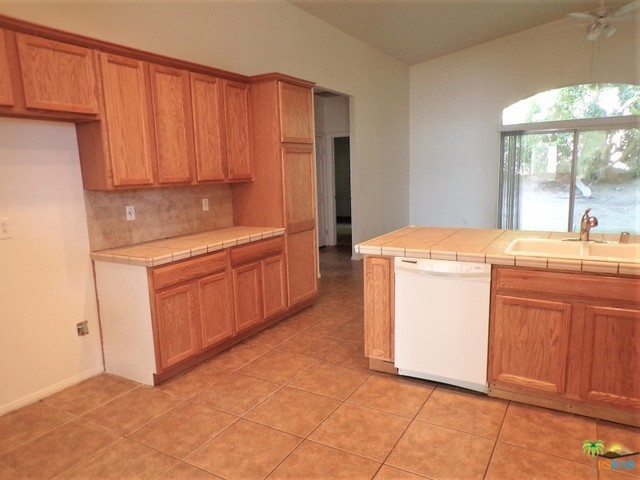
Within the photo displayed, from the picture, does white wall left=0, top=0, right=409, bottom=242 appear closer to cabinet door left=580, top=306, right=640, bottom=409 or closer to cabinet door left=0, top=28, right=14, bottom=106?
cabinet door left=0, top=28, right=14, bottom=106

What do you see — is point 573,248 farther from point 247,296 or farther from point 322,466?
point 247,296

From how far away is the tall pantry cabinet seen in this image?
3877 millimetres

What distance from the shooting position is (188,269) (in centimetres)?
302

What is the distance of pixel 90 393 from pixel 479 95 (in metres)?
7.29

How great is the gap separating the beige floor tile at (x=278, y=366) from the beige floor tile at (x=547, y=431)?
1.38 metres

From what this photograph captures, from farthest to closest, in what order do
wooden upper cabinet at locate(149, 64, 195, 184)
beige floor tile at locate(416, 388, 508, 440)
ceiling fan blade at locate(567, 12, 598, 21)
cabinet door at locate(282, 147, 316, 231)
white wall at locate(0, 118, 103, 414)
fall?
ceiling fan blade at locate(567, 12, 598, 21)
cabinet door at locate(282, 147, 316, 231)
wooden upper cabinet at locate(149, 64, 195, 184)
white wall at locate(0, 118, 103, 414)
beige floor tile at locate(416, 388, 508, 440)

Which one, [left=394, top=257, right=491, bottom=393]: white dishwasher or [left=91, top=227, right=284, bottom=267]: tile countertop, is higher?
[left=91, top=227, right=284, bottom=267]: tile countertop

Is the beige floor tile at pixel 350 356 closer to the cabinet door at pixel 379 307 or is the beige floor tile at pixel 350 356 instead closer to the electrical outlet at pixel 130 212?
the cabinet door at pixel 379 307

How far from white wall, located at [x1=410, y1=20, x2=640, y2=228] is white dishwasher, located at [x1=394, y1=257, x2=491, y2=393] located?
5.59 metres

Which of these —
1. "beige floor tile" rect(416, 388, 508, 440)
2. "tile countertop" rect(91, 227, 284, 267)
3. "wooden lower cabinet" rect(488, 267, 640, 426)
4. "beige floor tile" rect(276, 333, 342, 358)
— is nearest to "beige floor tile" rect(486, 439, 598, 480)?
"beige floor tile" rect(416, 388, 508, 440)

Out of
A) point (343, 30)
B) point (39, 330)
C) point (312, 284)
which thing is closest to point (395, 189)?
point (343, 30)

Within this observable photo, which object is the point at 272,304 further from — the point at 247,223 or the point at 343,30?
the point at 343,30

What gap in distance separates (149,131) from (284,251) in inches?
61.7

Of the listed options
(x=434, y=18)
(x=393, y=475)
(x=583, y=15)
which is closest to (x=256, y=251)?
(x=393, y=475)
